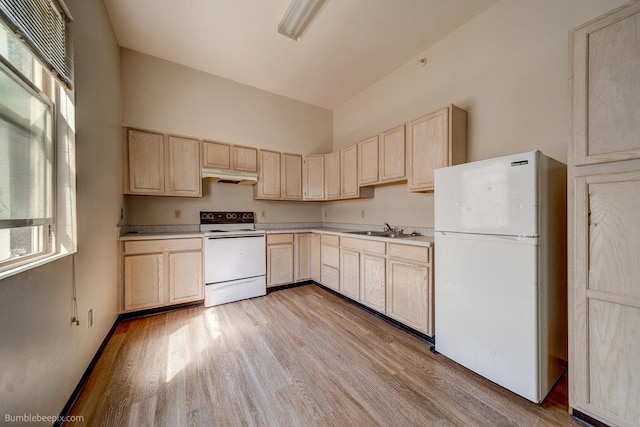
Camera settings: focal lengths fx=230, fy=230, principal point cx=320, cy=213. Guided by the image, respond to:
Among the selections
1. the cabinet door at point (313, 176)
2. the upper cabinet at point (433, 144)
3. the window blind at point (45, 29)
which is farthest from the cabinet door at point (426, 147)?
the window blind at point (45, 29)

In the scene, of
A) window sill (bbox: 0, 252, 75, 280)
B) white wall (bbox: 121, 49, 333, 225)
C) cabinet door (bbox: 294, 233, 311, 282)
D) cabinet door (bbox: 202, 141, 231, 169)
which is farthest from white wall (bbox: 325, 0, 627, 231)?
window sill (bbox: 0, 252, 75, 280)

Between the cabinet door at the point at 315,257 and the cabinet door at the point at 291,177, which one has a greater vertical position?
the cabinet door at the point at 291,177

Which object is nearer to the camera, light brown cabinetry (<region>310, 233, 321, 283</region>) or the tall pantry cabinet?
the tall pantry cabinet

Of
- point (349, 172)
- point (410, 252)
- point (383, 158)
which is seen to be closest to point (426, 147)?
point (383, 158)

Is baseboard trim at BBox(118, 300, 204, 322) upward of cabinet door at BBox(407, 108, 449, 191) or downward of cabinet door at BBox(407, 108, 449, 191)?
downward

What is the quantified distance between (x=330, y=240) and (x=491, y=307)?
2.04 metres

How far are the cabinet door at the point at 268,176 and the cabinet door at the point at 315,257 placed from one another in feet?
2.96

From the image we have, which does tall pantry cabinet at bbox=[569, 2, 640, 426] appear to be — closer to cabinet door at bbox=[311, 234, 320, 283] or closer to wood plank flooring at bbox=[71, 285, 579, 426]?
wood plank flooring at bbox=[71, 285, 579, 426]

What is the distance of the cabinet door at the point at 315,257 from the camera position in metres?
3.59

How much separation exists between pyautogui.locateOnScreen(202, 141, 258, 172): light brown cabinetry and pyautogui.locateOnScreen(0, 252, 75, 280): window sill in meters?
2.01

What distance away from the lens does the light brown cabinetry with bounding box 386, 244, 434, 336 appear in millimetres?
2070

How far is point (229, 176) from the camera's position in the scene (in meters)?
3.20

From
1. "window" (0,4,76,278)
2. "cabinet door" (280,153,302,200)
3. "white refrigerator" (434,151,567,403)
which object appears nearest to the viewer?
"window" (0,4,76,278)

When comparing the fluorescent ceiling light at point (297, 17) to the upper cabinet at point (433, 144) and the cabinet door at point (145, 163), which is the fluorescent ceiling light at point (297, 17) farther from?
the cabinet door at point (145, 163)
